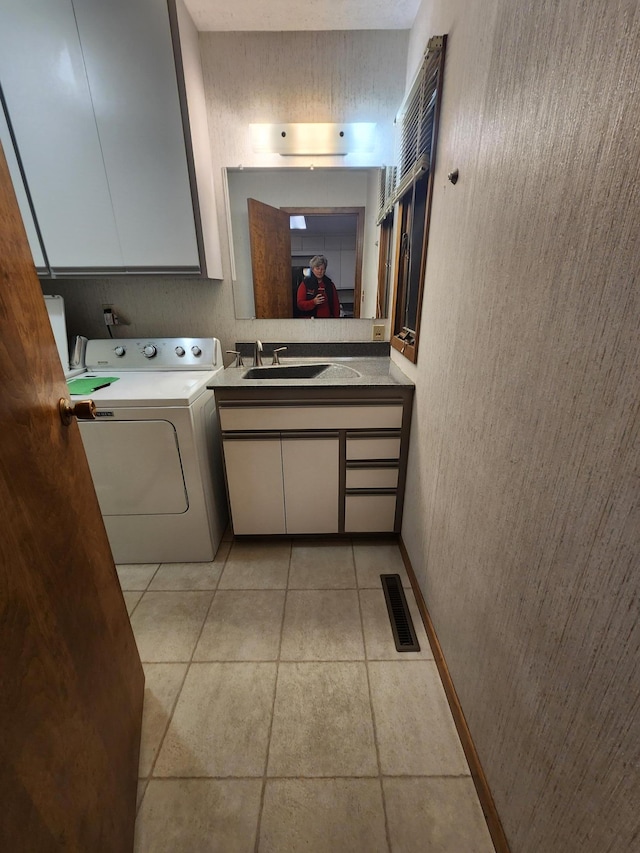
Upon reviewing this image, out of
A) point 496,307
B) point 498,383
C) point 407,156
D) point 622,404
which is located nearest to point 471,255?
point 496,307

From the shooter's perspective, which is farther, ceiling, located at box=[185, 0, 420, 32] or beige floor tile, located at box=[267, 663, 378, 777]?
ceiling, located at box=[185, 0, 420, 32]

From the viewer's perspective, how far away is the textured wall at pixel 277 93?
1782 mm

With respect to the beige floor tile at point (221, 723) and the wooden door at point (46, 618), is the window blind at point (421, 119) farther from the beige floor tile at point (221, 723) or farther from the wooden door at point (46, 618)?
the beige floor tile at point (221, 723)

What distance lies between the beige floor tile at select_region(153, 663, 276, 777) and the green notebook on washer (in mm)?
1327

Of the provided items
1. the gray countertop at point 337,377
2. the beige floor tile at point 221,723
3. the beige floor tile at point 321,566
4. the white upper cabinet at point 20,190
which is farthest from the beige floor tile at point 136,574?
the white upper cabinet at point 20,190

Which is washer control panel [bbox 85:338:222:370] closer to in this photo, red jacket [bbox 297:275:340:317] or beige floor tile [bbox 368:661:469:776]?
red jacket [bbox 297:275:340:317]

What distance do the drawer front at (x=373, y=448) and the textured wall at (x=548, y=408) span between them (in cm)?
63

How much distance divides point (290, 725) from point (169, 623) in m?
0.70

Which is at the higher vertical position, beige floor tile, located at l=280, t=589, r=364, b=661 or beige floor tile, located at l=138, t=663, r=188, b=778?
beige floor tile, located at l=280, t=589, r=364, b=661

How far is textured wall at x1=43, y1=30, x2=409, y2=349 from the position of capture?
1.78 metres

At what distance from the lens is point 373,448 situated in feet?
5.80

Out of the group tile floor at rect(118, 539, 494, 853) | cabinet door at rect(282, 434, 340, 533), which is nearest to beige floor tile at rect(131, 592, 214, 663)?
tile floor at rect(118, 539, 494, 853)

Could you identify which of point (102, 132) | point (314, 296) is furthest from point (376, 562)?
point (102, 132)

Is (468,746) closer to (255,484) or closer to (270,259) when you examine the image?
(255,484)
